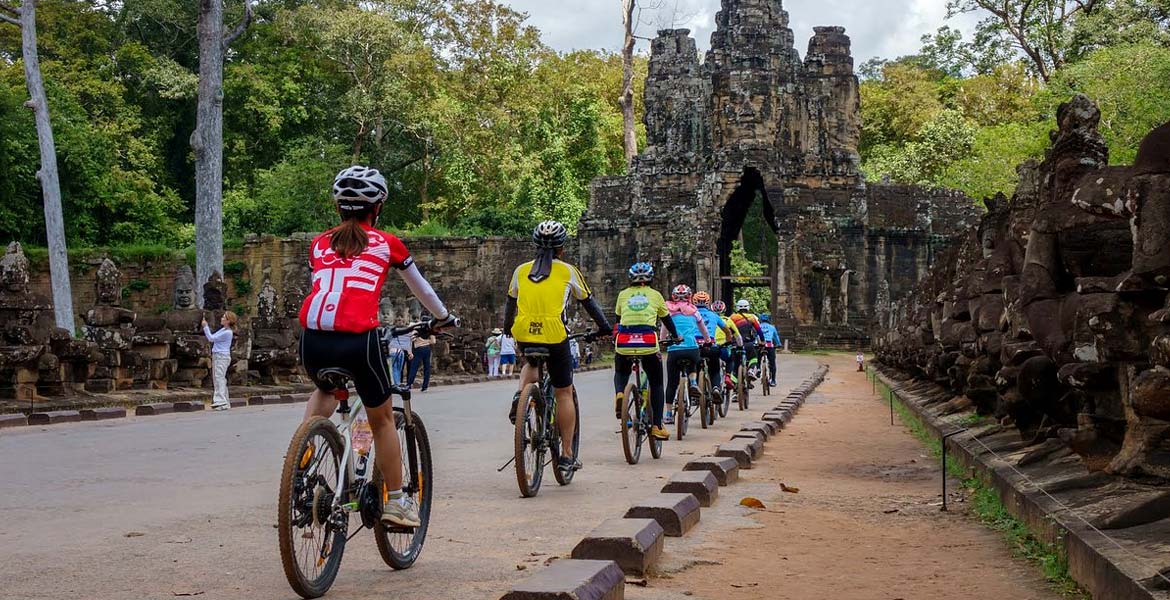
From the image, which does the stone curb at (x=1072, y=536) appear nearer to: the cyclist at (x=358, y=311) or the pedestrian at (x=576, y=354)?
the cyclist at (x=358, y=311)

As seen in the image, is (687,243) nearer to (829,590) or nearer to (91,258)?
(91,258)

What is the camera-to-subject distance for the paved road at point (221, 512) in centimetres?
607

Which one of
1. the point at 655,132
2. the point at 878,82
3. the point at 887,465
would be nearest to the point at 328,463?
the point at 887,465

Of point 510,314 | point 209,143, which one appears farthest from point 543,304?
point 209,143

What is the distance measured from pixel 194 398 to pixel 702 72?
41842mm

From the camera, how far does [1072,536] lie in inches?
248

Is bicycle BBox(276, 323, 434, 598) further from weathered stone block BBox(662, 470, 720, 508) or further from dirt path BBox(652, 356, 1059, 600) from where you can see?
weathered stone block BBox(662, 470, 720, 508)

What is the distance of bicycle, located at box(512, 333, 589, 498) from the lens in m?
9.11

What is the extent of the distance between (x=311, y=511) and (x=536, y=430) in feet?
13.0

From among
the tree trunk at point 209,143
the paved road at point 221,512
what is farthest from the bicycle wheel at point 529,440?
the tree trunk at point 209,143

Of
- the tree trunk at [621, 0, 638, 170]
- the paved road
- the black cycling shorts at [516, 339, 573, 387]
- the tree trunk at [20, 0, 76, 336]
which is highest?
the tree trunk at [621, 0, 638, 170]

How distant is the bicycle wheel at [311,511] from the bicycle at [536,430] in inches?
124

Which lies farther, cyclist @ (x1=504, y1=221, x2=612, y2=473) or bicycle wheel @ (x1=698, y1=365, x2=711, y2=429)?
bicycle wheel @ (x1=698, y1=365, x2=711, y2=429)

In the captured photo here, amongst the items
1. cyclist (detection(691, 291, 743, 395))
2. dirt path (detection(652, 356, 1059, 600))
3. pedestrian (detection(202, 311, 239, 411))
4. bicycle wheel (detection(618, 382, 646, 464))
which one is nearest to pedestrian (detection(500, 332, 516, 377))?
pedestrian (detection(202, 311, 239, 411))
